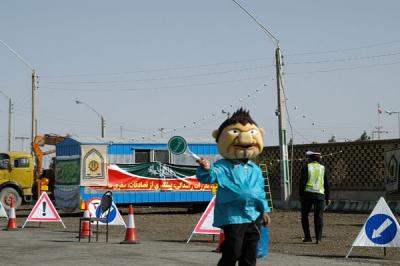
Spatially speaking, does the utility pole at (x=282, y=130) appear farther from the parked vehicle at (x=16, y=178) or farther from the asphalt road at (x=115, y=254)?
the asphalt road at (x=115, y=254)

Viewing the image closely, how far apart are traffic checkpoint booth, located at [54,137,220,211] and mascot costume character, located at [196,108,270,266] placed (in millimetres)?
19365

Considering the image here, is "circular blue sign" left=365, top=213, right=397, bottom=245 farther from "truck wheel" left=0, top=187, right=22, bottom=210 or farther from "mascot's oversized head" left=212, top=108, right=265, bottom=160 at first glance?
"truck wheel" left=0, top=187, right=22, bottom=210

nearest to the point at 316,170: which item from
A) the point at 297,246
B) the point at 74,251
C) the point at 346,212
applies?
the point at 297,246

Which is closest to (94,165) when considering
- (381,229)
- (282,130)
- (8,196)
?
(8,196)

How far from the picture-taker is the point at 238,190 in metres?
8.95

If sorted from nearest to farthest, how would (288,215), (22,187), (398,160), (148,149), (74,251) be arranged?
(74,251) → (398,160) → (288,215) → (148,149) → (22,187)

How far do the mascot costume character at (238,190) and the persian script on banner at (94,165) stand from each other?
63.3 ft

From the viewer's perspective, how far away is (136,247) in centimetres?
1521

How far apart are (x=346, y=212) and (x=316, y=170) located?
1340 centimetres

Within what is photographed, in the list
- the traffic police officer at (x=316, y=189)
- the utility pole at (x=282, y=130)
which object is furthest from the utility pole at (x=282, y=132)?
the traffic police officer at (x=316, y=189)

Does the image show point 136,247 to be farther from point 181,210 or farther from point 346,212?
point 181,210

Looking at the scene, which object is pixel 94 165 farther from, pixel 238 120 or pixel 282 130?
pixel 238 120

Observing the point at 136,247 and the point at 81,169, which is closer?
the point at 136,247

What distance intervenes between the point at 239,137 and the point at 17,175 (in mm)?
23618
